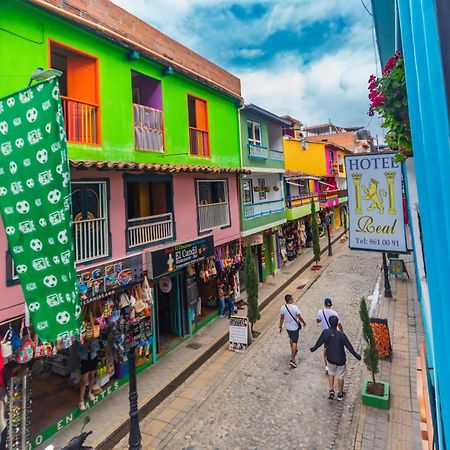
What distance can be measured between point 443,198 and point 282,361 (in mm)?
9385

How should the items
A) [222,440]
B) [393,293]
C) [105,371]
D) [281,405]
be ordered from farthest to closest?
[393,293], [105,371], [281,405], [222,440]

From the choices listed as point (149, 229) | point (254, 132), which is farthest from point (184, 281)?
point (254, 132)

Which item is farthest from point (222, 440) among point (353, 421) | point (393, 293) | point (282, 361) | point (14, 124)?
point (393, 293)

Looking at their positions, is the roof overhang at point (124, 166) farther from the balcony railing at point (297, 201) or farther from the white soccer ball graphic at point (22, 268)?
the balcony railing at point (297, 201)

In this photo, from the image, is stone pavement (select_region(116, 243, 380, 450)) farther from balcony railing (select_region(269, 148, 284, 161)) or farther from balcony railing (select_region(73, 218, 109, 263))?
balcony railing (select_region(269, 148, 284, 161))

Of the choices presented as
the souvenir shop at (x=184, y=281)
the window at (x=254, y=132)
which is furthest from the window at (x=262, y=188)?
the souvenir shop at (x=184, y=281)

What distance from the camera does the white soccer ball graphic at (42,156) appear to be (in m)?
4.62

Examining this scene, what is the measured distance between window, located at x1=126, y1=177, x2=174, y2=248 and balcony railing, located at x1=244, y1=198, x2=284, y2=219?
529 cm

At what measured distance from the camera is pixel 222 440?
6.95 m

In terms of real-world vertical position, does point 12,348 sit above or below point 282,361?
above

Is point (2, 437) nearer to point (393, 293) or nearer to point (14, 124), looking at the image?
point (14, 124)

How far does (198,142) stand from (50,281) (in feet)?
29.9

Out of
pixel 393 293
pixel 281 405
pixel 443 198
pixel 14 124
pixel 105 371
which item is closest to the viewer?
pixel 443 198

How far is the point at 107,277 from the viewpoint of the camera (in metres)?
8.24
